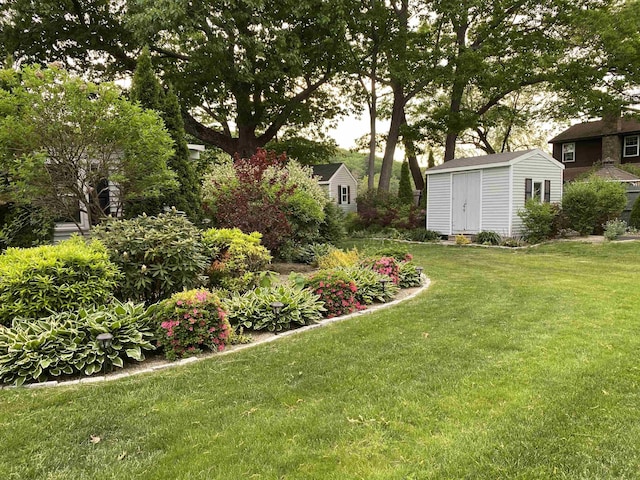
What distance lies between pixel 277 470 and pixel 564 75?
796 inches

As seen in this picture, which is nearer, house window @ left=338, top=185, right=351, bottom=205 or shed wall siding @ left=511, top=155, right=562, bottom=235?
shed wall siding @ left=511, top=155, right=562, bottom=235

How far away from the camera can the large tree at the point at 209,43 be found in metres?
13.2

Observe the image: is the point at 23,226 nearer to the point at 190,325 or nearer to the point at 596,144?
the point at 190,325

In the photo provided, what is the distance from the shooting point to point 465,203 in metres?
14.8

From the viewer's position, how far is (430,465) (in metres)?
2.17

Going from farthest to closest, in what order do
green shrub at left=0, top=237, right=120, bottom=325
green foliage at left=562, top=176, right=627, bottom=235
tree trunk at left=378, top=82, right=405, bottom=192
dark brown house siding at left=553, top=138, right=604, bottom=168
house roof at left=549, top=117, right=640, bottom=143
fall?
dark brown house siding at left=553, top=138, right=604, bottom=168 → house roof at left=549, top=117, right=640, bottom=143 → tree trunk at left=378, top=82, right=405, bottom=192 → green foliage at left=562, top=176, right=627, bottom=235 → green shrub at left=0, top=237, right=120, bottom=325

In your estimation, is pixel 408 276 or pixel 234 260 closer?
pixel 234 260

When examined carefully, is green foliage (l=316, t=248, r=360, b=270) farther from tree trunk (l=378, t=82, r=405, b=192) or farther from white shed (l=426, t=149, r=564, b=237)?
tree trunk (l=378, t=82, r=405, b=192)

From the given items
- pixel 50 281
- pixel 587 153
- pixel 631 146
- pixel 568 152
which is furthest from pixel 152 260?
pixel 568 152

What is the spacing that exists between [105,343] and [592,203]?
1429 centimetres

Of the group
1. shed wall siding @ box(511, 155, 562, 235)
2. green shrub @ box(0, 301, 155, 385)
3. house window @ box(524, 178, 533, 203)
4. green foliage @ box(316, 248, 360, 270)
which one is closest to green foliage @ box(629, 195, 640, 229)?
shed wall siding @ box(511, 155, 562, 235)

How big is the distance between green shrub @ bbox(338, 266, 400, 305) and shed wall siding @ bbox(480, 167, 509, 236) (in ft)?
27.9

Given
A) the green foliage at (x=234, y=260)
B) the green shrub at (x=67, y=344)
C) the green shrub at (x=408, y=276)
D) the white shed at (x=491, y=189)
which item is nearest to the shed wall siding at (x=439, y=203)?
the white shed at (x=491, y=189)

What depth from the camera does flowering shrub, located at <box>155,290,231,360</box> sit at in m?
3.94
